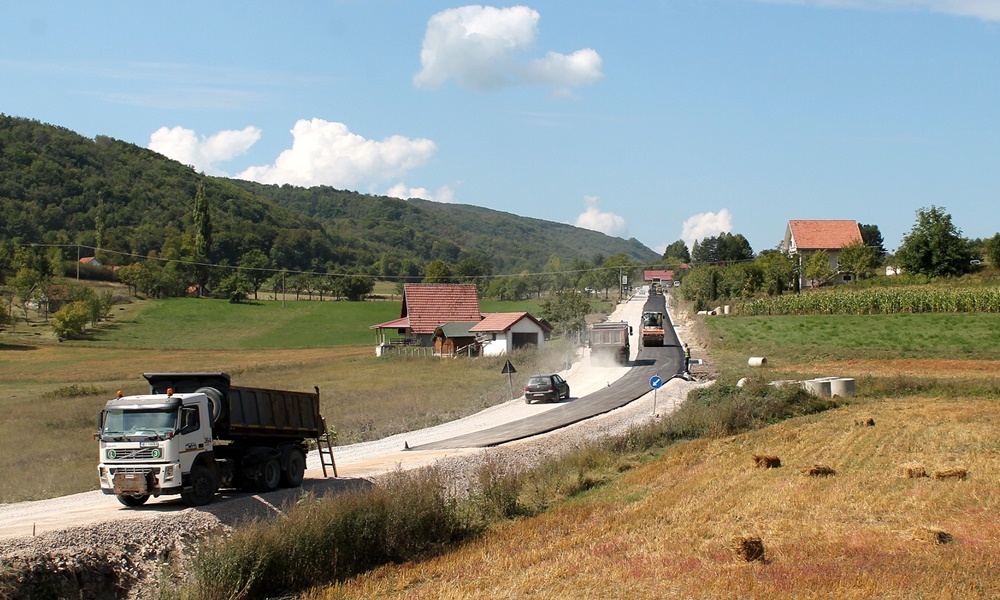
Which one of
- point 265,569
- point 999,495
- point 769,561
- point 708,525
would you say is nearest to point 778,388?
point 999,495

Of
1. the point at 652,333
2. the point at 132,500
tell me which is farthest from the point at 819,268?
the point at 132,500

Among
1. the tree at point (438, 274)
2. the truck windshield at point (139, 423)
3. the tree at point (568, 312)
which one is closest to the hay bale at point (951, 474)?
the truck windshield at point (139, 423)

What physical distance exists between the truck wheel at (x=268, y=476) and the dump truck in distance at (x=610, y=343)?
1577 inches

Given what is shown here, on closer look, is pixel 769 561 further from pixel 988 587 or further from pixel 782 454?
pixel 782 454

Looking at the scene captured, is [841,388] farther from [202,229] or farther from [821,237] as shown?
[202,229]

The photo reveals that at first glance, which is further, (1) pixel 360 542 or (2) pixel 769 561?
(1) pixel 360 542

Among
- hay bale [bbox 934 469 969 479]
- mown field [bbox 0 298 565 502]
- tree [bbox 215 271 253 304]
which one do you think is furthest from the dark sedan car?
tree [bbox 215 271 253 304]

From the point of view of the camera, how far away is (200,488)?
60.6 feet

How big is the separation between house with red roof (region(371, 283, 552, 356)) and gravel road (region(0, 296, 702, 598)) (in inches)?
1619

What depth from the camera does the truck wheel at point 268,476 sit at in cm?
2042

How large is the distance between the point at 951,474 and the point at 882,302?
58685mm

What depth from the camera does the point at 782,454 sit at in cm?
2355

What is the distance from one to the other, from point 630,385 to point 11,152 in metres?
161

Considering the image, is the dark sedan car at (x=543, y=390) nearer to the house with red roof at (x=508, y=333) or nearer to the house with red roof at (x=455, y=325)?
the house with red roof at (x=508, y=333)
